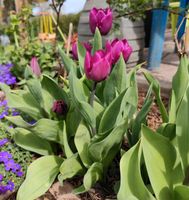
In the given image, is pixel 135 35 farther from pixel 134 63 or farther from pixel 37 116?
pixel 37 116

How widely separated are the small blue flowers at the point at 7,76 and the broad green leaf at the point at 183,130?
206 cm

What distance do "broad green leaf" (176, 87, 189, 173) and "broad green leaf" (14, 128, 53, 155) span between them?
736 mm

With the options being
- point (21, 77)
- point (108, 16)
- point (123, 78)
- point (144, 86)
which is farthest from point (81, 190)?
point (21, 77)

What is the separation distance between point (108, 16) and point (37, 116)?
25.4 inches

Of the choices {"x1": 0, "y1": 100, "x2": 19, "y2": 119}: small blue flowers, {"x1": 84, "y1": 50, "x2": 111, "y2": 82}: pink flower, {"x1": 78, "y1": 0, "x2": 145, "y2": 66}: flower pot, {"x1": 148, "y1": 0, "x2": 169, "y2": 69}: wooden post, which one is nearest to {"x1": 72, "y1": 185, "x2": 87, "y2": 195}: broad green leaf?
{"x1": 84, "y1": 50, "x2": 111, "y2": 82}: pink flower

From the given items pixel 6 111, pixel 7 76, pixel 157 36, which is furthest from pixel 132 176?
pixel 157 36

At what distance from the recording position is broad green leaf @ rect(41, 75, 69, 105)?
4.94 ft

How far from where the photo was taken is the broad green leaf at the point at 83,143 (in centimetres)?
130

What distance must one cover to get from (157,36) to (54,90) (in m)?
2.18

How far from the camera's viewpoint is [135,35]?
317 cm

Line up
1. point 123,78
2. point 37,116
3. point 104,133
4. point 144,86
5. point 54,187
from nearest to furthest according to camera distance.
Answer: point 104,133, point 123,78, point 54,187, point 37,116, point 144,86

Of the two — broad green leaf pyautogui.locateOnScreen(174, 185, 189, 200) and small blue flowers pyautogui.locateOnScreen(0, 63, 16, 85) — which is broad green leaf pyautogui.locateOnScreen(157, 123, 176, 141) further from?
small blue flowers pyautogui.locateOnScreen(0, 63, 16, 85)

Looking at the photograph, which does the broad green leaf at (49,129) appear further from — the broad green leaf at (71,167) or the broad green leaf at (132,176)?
the broad green leaf at (132,176)

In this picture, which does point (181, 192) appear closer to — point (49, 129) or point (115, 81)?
point (115, 81)
